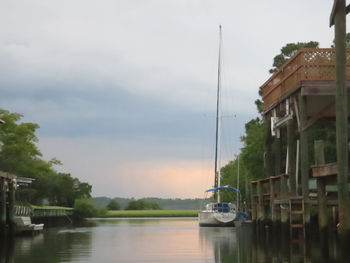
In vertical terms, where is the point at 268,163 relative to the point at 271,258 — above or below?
above

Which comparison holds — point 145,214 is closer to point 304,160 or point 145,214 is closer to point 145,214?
point 145,214

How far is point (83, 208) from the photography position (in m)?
91.1

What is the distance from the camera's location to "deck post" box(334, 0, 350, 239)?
1619 cm

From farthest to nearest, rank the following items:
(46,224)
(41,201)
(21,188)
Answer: (41,201) < (21,188) < (46,224)

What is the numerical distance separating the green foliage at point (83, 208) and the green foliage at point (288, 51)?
45105mm

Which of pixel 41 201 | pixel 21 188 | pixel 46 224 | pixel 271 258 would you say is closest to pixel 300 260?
pixel 271 258

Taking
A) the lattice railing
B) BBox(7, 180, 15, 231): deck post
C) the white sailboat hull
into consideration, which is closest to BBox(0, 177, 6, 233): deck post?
BBox(7, 180, 15, 231): deck post

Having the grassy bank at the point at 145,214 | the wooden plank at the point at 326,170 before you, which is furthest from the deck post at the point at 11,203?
the grassy bank at the point at 145,214

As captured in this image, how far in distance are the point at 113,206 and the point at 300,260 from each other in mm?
148119

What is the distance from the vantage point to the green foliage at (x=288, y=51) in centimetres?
5350

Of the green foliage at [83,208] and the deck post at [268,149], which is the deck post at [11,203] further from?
the green foliage at [83,208]

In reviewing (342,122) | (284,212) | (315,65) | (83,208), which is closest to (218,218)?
(284,212)

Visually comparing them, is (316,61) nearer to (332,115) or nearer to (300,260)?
(332,115)

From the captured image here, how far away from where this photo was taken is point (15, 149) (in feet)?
228
